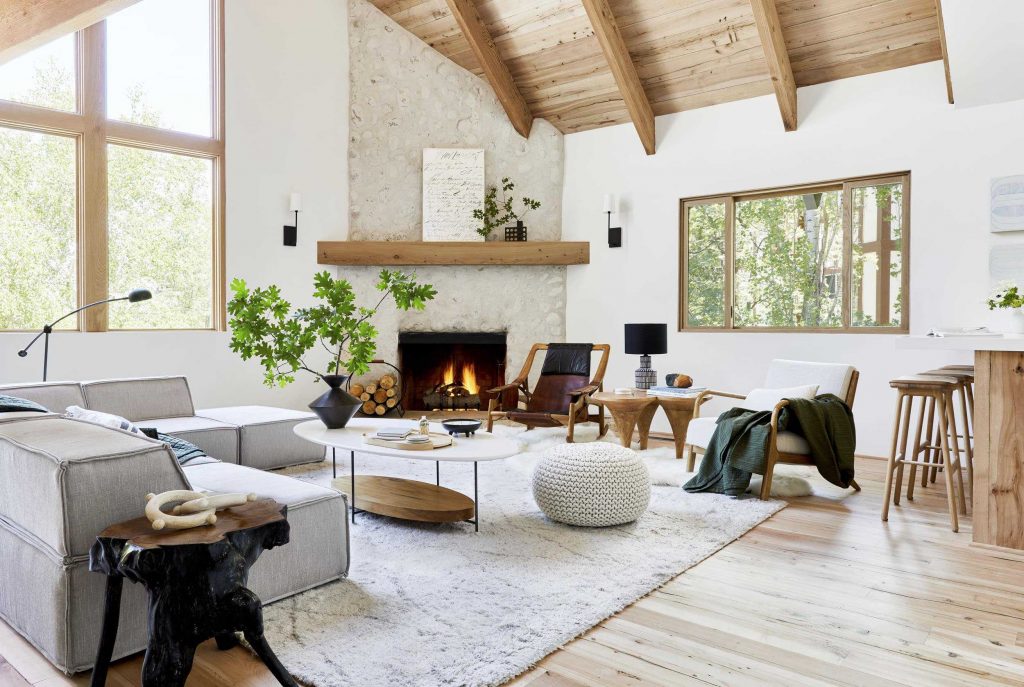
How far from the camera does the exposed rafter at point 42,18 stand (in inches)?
101

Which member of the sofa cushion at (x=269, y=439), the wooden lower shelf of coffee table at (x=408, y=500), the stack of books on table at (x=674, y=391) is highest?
the stack of books on table at (x=674, y=391)

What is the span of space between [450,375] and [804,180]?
3.72 m

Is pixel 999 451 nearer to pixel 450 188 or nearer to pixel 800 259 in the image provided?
pixel 800 259

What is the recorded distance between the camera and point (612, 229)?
6.38m

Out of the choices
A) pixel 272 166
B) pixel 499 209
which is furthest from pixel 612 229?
pixel 272 166

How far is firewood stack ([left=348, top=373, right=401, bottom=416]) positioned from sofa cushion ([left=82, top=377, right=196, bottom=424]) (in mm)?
2105

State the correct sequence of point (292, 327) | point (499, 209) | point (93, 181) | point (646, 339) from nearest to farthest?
1. point (292, 327)
2. point (93, 181)
3. point (646, 339)
4. point (499, 209)

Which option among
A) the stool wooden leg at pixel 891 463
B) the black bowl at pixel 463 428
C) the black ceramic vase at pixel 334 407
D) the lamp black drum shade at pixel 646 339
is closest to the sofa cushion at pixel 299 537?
the black ceramic vase at pixel 334 407

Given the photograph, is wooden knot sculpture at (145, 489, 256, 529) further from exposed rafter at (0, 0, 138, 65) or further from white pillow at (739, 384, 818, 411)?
white pillow at (739, 384, 818, 411)

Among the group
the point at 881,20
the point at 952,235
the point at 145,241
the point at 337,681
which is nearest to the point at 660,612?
the point at 337,681

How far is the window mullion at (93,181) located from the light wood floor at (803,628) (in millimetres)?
3696

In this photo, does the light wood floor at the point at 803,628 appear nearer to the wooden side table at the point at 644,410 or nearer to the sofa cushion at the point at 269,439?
the wooden side table at the point at 644,410

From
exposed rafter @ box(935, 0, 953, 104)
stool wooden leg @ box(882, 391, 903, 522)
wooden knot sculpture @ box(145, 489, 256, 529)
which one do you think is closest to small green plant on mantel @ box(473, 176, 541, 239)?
exposed rafter @ box(935, 0, 953, 104)

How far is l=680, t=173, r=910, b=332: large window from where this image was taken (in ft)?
17.0
